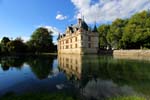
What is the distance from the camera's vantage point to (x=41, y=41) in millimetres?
87375

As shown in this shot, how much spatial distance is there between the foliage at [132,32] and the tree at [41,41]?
31.6m

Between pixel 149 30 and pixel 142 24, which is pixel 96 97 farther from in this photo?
pixel 142 24

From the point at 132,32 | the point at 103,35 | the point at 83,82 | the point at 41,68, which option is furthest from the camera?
the point at 103,35

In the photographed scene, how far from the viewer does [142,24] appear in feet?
194

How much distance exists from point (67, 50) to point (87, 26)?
50.0ft

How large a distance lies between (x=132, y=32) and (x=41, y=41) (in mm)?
43821

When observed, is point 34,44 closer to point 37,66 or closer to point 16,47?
point 16,47

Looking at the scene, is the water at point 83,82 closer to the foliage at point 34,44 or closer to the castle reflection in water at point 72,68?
the castle reflection in water at point 72,68

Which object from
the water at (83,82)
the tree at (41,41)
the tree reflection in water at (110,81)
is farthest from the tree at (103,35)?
the water at (83,82)

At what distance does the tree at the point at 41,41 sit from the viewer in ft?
279

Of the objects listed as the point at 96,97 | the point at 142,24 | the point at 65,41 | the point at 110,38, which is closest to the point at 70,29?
Result: the point at 65,41

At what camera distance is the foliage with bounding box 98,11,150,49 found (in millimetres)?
56438

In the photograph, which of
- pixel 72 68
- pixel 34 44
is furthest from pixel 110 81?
pixel 34 44

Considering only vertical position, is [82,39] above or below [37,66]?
above
